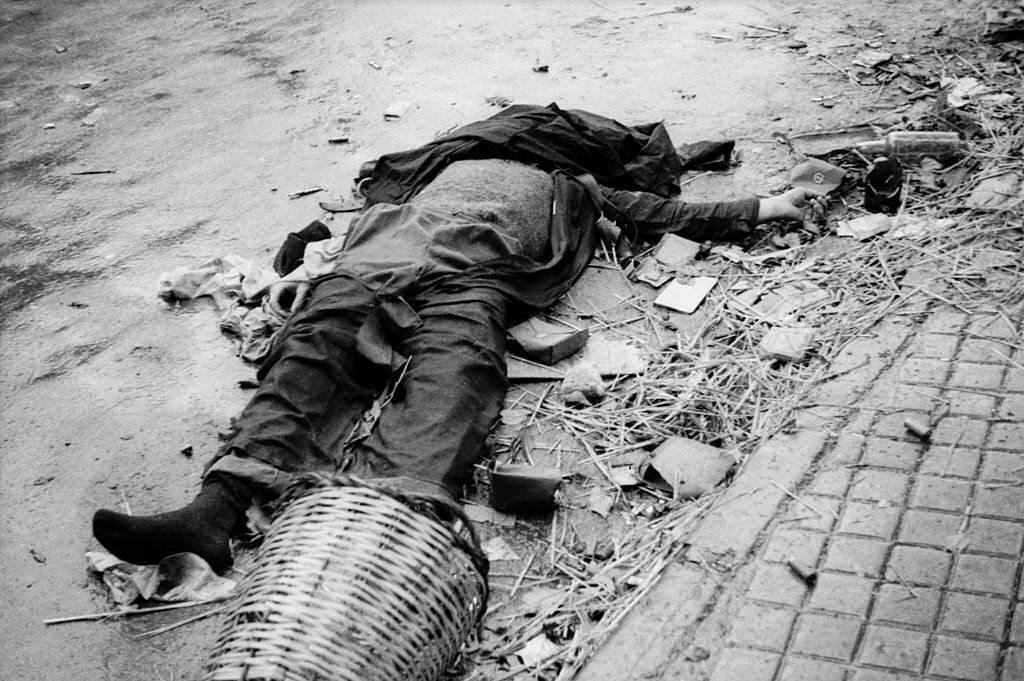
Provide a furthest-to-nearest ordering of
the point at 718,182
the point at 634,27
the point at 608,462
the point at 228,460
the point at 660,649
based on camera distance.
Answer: the point at 634,27 → the point at 718,182 → the point at 608,462 → the point at 228,460 → the point at 660,649

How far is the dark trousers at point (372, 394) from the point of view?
9.43 ft

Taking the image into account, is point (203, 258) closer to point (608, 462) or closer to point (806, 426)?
point (608, 462)

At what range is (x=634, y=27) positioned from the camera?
6246 mm

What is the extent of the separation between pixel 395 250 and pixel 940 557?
2039mm

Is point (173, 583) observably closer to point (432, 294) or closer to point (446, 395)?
point (446, 395)

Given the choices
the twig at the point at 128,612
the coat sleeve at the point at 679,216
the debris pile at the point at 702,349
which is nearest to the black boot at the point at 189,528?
the twig at the point at 128,612

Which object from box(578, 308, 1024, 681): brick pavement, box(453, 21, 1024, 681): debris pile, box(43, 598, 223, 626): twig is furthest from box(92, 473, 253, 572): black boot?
box(578, 308, 1024, 681): brick pavement

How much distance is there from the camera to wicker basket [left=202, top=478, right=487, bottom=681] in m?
2.03

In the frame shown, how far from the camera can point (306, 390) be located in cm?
304

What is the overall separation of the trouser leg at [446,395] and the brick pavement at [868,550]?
74cm

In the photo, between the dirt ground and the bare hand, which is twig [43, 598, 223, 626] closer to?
the dirt ground

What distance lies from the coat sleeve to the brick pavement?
1.05m

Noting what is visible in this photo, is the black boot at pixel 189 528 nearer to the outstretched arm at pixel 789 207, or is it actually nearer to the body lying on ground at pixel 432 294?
the body lying on ground at pixel 432 294

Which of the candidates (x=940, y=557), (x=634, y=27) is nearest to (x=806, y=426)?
(x=940, y=557)
